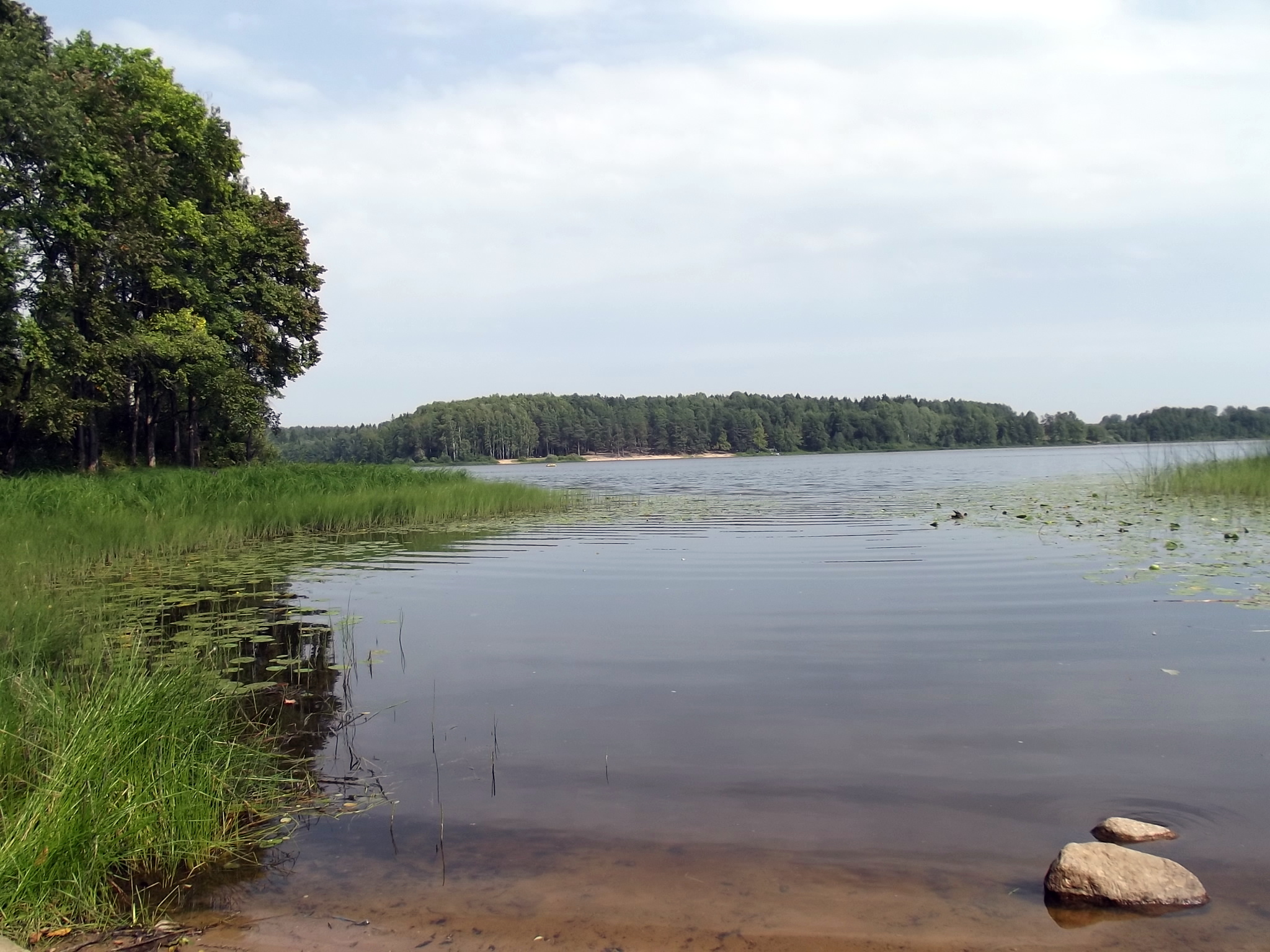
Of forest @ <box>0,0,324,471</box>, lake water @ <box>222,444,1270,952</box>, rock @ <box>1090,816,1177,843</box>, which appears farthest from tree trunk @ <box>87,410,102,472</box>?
rock @ <box>1090,816,1177,843</box>

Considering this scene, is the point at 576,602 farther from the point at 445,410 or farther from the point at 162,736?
the point at 445,410

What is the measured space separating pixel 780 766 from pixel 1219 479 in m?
22.9

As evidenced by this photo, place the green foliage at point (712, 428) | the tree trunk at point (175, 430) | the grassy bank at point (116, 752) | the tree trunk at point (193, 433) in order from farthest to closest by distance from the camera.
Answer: the green foliage at point (712, 428) → the tree trunk at point (175, 430) → the tree trunk at point (193, 433) → the grassy bank at point (116, 752)

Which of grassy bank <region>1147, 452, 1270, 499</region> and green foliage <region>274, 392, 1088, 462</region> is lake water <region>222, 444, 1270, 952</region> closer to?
grassy bank <region>1147, 452, 1270, 499</region>

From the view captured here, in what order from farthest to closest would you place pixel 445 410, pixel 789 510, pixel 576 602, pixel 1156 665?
pixel 445 410 < pixel 789 510 < pixel 576 602 < pixel 1156 665

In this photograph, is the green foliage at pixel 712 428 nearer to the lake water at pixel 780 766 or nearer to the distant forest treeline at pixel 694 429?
the distant forest treeline at pixel 694 429

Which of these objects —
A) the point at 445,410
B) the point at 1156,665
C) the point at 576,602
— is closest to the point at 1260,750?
the point at 1156,665

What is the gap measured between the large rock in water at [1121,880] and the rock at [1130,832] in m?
0.42

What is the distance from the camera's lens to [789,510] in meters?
25.7

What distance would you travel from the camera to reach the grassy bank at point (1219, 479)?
73.2 feet

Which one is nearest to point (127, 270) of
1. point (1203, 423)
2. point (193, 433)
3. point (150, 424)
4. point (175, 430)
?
point (150, 424)

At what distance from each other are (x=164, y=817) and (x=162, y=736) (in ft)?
1.73

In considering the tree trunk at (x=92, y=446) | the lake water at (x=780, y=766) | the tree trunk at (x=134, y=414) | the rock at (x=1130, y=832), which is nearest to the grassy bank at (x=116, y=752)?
the lake water at (x=780, y=766)

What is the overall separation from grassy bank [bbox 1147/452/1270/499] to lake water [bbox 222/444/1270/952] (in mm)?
14132
